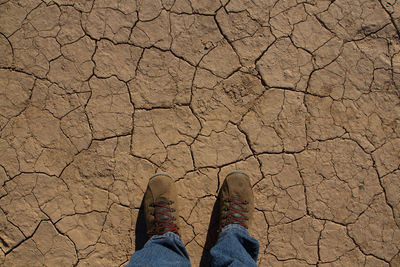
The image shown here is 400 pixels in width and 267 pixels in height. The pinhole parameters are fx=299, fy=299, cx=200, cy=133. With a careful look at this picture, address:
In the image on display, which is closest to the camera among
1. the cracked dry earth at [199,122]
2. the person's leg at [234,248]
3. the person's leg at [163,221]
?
the person's leg at [234,248]

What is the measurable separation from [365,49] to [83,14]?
2.26 metres

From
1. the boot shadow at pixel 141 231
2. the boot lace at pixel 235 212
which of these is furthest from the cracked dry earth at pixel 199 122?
the boot lace at pixel 235 212

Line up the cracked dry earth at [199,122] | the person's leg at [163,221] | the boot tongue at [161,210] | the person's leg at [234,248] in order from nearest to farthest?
1. the person's leg at [234,248]
2. the person's leg at [163,221]
3. the boot tongue at [161,210]
4. the cracked dry earth at [199,122]

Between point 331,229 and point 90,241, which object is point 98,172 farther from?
point 331,229

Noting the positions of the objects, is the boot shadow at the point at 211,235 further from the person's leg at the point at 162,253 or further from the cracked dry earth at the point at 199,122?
the person's leg at the point at 162,253

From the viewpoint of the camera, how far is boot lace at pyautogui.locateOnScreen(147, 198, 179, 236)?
7.00 feet

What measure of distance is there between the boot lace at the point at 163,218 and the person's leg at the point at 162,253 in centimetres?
4

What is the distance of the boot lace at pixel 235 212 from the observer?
2.16 metres

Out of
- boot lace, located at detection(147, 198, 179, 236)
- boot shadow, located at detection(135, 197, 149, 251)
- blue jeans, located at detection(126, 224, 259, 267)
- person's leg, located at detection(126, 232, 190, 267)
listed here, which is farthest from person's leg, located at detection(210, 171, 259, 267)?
boot shadow, located at detection(135, 197, 149, 251)

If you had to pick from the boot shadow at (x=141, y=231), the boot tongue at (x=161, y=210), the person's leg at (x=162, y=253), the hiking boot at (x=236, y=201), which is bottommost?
the person's leg at (x=162, y=253)

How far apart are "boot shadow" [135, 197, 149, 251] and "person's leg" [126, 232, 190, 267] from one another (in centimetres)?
14

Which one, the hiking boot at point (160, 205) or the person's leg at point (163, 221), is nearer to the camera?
the person's leg at point (163, 221)

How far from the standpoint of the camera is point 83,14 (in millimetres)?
2375

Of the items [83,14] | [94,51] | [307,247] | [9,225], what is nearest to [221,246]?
[307,247]
